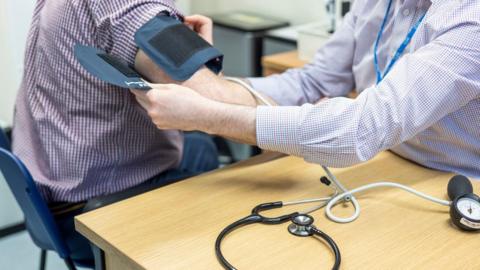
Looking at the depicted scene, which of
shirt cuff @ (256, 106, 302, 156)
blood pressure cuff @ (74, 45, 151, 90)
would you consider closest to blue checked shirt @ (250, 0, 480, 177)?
shirt cuff @ (256, 106, 302, 156)

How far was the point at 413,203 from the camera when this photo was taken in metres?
1.10

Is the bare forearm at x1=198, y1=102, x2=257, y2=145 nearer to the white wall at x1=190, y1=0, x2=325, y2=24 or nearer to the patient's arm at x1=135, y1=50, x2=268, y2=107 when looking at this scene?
the patient's arm at x1=135, y1=50, x2=268, y2=107

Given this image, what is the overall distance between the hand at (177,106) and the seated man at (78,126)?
6.7 inches

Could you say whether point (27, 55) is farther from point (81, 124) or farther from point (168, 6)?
point (168, 6)

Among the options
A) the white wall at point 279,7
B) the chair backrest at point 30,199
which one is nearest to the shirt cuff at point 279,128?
the chair backrest at point 30,199

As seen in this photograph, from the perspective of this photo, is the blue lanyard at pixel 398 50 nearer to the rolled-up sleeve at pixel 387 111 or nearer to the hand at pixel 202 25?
the rolled-up sleeve at pixel 387 111

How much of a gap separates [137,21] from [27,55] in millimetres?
391

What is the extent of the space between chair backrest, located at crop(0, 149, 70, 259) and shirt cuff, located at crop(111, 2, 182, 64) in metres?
0.32

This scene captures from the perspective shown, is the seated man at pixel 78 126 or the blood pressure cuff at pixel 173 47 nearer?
the blood pressure cuff at pixel 173 47

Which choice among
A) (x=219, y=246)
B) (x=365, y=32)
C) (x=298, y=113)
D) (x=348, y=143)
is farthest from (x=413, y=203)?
(x=365, y=32)

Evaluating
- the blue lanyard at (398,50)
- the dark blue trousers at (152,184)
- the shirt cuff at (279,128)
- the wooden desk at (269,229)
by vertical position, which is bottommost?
the dark blue trousers at (152,184)

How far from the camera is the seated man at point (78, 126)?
1286mm

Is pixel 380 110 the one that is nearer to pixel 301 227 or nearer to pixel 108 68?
pixel 301 227

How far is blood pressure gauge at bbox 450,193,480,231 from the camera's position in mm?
994
